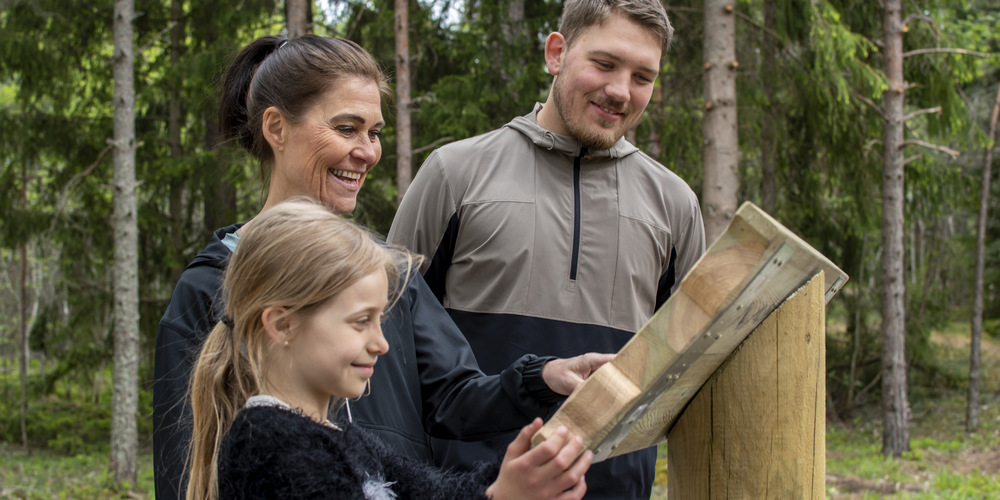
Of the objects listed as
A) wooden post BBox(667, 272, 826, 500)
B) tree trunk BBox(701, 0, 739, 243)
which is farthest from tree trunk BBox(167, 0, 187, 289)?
wooden post BBox(667, 272, 826, 500)

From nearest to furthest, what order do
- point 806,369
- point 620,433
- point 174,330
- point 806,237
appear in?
point 620,433
point 806,369
point 174,330
point 806,237

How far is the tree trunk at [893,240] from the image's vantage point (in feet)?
35.4

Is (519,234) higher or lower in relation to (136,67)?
lower

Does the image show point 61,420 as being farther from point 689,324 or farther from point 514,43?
point 689,324

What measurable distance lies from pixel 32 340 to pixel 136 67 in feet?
16.2

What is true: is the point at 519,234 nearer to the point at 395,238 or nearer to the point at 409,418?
the point at 395,238

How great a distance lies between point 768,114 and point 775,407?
11.1 meters

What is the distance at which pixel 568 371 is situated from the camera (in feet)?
5.71

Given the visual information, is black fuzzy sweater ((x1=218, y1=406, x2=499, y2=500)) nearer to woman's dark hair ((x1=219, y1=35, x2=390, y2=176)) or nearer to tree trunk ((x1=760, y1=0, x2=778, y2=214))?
woman's dark hair ((x1=219, y1=35, x2=390, y2=176))

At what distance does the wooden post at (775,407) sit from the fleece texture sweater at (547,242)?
89cm

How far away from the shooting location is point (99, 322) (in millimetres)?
13195

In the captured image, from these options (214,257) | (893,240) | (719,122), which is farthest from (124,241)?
(893,240)

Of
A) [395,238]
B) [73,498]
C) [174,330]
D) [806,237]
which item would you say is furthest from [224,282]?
[806,237]

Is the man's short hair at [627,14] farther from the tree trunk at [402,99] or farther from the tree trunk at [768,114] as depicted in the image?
the tree trunk at [768,114]
